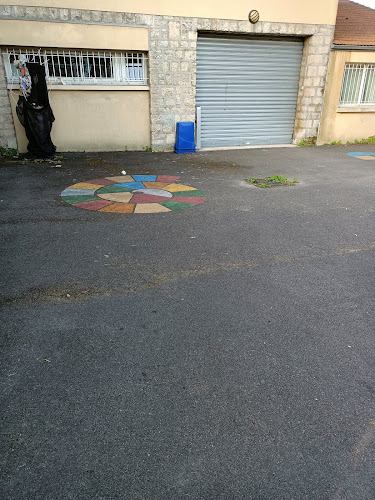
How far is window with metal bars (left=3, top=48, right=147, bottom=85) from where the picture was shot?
973 cm

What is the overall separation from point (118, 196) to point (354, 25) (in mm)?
12675

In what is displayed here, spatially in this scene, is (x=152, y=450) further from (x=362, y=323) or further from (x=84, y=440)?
(x=362, y=323)

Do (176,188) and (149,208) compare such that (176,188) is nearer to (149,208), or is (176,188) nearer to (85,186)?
(149,208)

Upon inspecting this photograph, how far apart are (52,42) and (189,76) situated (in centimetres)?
388

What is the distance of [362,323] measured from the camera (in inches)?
120

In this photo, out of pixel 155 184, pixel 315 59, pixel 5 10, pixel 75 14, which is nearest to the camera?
pixel 155 184

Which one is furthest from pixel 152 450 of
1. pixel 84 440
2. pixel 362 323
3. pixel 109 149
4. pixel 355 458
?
pixel 109 149

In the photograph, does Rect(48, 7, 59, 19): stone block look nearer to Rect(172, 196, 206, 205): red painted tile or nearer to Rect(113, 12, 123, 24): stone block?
Rect(113, 12, 123, 24): stone block

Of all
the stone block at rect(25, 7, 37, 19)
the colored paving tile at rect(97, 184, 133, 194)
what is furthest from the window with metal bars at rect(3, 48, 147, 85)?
the colored paving tile at rect(97, 184, 133, 194)

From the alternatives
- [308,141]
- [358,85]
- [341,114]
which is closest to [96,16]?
[308,141]

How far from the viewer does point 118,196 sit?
6656 mm

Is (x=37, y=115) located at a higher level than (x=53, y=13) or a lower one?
lower

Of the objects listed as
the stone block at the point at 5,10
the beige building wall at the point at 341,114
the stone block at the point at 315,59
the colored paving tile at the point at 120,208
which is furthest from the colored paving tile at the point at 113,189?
the beige building wall at the point at 341,114

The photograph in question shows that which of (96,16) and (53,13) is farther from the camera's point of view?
(96,16)
